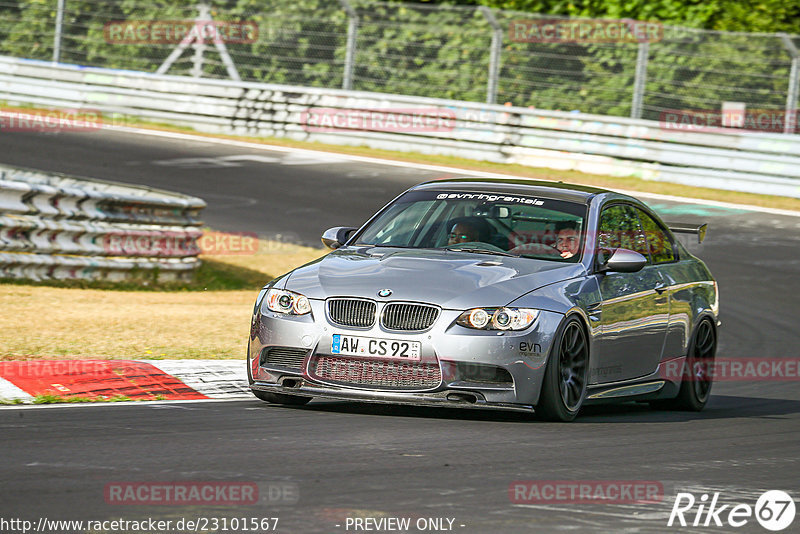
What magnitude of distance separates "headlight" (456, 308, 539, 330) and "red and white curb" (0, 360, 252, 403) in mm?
1830

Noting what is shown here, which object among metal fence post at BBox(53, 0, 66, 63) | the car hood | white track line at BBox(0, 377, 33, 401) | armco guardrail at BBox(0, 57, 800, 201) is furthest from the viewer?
metal fence post at BBox(53, 0, 66, 63)

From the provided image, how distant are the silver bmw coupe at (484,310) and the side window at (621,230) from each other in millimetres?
15

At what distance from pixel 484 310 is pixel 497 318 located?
0.09 metres

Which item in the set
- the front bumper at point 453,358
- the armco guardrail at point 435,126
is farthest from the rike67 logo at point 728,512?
the armco guardrail at point 435,126

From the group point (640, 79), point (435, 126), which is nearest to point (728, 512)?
point (640, 79)

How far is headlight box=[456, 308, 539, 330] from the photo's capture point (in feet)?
24.7

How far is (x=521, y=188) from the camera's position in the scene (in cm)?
911

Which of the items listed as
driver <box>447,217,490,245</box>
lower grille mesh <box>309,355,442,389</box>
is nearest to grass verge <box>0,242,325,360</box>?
driver <box>447,217,490,245</box>

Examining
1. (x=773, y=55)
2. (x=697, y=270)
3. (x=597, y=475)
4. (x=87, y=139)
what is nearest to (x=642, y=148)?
(x=773, y=55)

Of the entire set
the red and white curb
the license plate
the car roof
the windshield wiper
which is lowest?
the red and white curb

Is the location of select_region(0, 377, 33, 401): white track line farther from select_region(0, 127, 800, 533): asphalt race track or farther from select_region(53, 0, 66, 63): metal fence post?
select_region(53, 0, 66, 63): metal fence post

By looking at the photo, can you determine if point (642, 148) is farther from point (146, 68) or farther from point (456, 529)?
point (456, 529)

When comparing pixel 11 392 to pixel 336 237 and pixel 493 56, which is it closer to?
pixel 336 237

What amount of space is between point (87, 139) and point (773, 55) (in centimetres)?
1168
